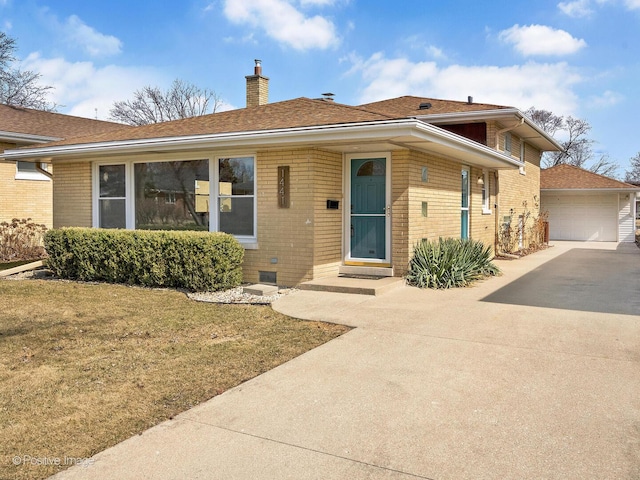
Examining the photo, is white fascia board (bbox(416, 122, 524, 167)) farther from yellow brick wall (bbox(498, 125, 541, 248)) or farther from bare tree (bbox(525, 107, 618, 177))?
bare tree (bbox(525, 107, 618, 177))

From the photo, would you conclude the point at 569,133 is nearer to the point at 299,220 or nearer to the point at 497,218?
the point at 497,218

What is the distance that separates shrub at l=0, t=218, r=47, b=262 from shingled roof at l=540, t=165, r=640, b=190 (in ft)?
A: 68.5

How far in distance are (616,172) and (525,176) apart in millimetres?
37656

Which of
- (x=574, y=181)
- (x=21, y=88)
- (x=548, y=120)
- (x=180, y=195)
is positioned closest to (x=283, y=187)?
(x=180, y=195)

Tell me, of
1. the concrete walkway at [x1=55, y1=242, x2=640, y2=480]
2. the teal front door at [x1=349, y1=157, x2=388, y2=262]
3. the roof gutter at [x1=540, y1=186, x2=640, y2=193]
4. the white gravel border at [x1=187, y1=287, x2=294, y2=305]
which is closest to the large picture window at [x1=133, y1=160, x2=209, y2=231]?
the white gravel border at [x1=187, y1=287, x2=294, y2=305]

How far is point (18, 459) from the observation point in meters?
3.43

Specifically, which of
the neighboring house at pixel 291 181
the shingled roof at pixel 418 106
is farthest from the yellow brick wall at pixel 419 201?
the shingled roof at pixel 418 106

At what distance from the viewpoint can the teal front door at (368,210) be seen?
1062 cm

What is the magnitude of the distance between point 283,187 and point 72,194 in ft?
20.0

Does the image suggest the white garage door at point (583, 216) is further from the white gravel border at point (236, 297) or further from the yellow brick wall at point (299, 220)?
the white gravel border at point (236, 297)

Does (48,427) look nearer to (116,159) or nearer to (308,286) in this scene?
(308,286)

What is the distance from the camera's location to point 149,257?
398 inches

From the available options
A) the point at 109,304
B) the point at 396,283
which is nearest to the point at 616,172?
the point at 396,283

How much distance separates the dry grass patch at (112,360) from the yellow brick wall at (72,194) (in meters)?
4.15
